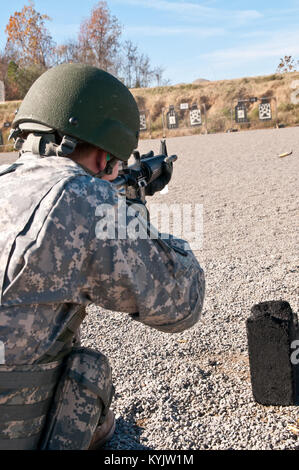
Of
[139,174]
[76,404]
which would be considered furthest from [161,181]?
[76,404]

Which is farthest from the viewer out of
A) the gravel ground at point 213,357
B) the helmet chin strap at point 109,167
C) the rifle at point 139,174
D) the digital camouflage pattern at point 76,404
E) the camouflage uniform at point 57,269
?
the rifle at point 139,174

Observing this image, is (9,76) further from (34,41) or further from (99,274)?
(99,274)

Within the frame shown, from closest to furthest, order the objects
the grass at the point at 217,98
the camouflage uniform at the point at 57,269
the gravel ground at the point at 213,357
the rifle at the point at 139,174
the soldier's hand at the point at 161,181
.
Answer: the camouflage uniform at the point at 57,269 < the gravel ground at the point at 213,357 < the rifle at the point at 139,174 < the soldier's hand at the point at 161,181 < the grass at the point at 217,98

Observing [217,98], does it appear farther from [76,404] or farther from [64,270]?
[64,270]

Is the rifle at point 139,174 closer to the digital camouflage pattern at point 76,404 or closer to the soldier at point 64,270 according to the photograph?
the soldier at point 64,270

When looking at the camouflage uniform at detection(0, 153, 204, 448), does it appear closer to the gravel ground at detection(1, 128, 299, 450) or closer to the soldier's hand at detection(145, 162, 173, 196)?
the gravel ground at detection(1, 128, 299, 450)

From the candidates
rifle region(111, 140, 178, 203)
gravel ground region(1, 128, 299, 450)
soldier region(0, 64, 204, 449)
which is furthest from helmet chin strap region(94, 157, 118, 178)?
gravel ground region(1, 128, 299, 450)

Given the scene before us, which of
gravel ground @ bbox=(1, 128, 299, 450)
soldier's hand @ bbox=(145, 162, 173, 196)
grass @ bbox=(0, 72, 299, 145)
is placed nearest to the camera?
gravel ground @ bbox=(1, 128, 299, 450)

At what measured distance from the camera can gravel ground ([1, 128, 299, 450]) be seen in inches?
95.9

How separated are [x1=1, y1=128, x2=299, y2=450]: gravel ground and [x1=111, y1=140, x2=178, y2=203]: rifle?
101cm

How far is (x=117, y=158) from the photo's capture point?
7.00 ft

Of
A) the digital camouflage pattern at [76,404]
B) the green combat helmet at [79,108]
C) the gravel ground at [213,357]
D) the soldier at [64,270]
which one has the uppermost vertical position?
the green combat helmet at [79,108]

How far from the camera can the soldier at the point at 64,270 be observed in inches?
63.4

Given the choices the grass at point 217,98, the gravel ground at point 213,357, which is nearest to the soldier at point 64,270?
the gravel ground at point 213,357
